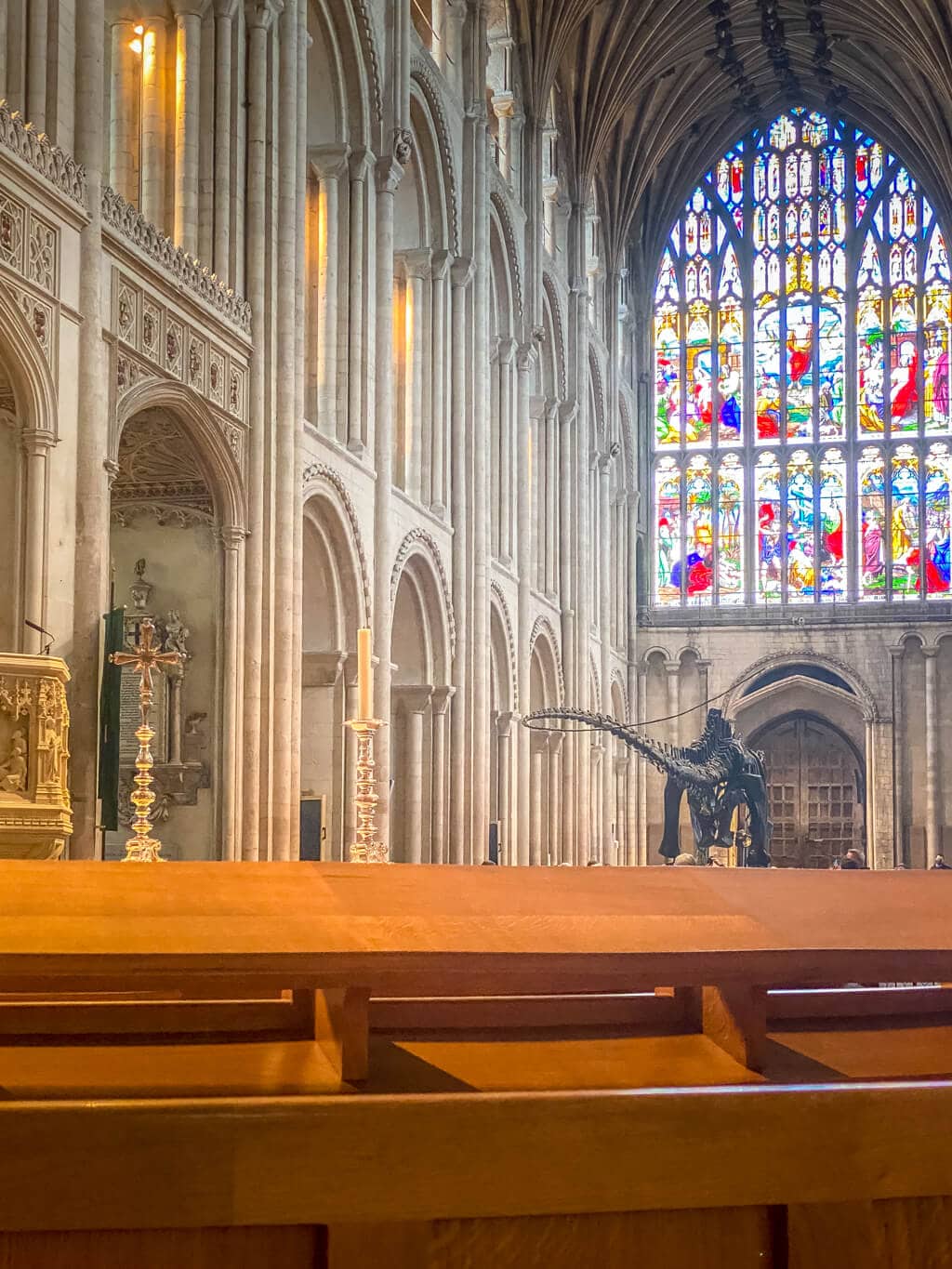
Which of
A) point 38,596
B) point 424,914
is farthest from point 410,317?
point 424,914

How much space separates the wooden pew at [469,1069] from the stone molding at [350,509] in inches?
486

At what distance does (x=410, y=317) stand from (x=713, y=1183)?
18381 millimetres

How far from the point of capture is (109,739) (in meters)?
10.4

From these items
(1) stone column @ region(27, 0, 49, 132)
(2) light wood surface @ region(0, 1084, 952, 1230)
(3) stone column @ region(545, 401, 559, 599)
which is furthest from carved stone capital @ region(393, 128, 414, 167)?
(2) light wood surface @ region(0, 1084, 952, 1230)

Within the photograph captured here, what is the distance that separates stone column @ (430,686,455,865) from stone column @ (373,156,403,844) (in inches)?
84.0

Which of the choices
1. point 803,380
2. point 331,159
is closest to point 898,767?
point 803,380

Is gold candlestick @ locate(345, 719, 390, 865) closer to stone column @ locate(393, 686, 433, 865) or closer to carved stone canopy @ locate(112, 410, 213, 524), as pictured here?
carved stone canopy @ locate(112, 410, 213, 524)

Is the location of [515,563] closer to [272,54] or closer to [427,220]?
[427,220]

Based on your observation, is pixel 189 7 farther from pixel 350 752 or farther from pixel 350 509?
pixel 350 752

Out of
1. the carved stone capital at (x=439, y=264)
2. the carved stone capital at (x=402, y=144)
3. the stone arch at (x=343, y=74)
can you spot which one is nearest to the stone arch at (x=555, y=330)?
the carved stone capital at (x=439, y=264)

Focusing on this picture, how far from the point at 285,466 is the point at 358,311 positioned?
3330 millimetres

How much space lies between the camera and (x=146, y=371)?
1167cm

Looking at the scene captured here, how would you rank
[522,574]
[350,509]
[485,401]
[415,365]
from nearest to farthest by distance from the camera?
1. [350,509]
2. [415,365]
3. [485,401]
4. [522,574]

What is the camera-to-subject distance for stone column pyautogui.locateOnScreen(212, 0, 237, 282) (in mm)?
13336
